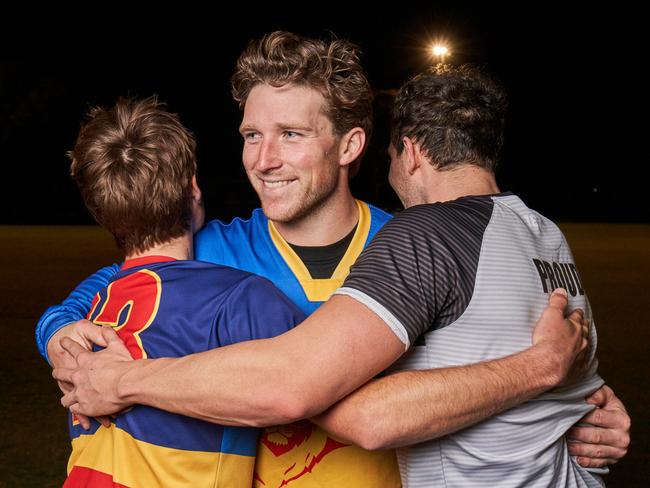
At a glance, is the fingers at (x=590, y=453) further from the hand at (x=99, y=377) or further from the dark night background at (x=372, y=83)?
the dark night background at (x=372, y=83)

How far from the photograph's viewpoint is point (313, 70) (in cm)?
242

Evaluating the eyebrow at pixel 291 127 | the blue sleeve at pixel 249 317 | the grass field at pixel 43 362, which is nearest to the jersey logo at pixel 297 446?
the blue sleeve at pixel 249 317

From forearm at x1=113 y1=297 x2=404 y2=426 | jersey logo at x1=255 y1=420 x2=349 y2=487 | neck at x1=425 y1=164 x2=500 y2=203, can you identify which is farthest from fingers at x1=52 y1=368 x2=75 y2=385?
neck at x1=425 y1=164 x2=500 y2=203

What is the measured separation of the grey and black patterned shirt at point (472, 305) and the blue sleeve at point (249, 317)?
0.59 ft

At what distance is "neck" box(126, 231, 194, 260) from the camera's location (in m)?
1.93

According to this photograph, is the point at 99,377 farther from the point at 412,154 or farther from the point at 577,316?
the point at 577,316

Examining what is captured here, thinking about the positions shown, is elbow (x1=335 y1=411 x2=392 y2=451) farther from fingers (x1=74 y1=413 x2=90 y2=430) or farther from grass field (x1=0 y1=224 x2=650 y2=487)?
grass field (x1=0 y1=224 x2=650 y2=487)

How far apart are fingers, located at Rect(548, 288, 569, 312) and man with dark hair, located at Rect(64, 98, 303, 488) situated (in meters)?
0.59

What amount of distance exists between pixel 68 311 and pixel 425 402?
46.4 inches

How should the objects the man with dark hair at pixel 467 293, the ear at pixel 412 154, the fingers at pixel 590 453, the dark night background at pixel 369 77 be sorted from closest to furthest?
the man with dark hair at pixel 467 293, the fingers at pixel 590 453, the ear at pixel 412 154, the dark night background at pixel 369 77

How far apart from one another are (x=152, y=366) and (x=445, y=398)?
63cm

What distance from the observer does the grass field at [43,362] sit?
15.6 ft

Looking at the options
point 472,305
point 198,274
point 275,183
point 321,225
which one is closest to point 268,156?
point 275,183

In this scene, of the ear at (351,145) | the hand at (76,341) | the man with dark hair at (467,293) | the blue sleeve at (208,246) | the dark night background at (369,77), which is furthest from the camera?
the dark night background at (369,77)
